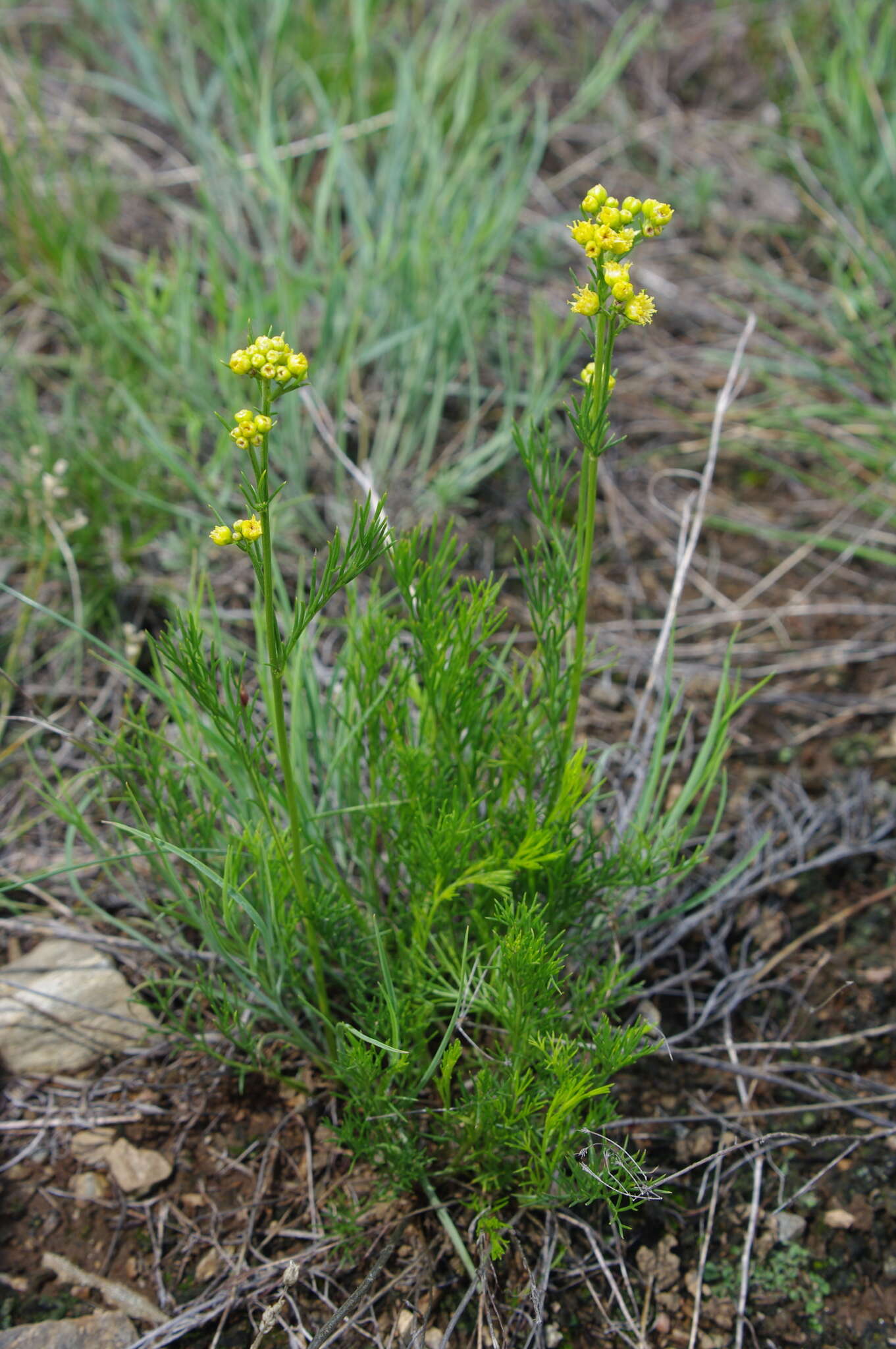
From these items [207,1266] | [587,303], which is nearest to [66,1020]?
[207,1266]

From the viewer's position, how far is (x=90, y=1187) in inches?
68.8

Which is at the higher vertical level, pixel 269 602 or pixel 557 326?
pixel 557 326

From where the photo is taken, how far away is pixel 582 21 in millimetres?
4223

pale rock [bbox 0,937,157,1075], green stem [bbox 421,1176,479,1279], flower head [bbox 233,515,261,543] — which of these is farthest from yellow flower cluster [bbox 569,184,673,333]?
pale rock [bbox 0,937,157,1075]

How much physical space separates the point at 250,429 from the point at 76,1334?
4.28 ft

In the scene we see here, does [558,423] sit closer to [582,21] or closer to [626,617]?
[626,617]

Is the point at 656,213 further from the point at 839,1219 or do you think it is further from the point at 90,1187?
the point at 90,1187

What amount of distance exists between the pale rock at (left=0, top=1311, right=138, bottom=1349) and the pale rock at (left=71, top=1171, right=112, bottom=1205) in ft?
0.63

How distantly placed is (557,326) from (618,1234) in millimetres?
2453

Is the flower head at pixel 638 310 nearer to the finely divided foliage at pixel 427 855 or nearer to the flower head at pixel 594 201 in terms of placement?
the finely divided foliage at pixel 427 855

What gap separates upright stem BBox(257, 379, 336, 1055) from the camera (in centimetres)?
122

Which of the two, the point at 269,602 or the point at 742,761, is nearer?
the point at 269,602

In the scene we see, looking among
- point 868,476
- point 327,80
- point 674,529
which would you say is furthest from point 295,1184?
point 327,80

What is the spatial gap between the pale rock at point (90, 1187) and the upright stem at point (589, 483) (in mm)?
1016
